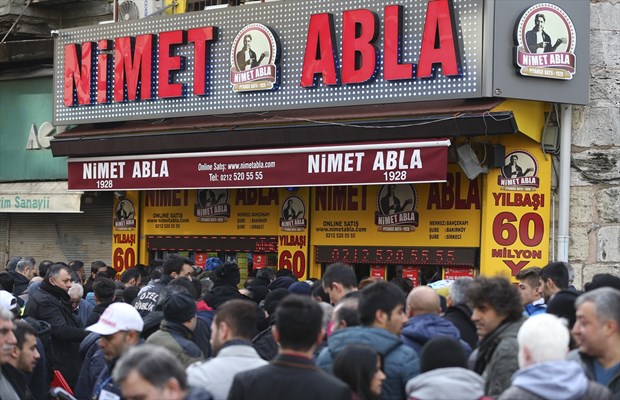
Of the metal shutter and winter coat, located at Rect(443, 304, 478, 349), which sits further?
the metal shutter

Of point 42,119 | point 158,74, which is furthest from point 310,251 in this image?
point 42,119

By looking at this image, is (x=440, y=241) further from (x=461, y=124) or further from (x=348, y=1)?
(x=348, y=1)

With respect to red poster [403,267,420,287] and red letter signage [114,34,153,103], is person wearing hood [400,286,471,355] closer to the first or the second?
red poster [403,267,420,287]

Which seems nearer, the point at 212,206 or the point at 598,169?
the point at 598,169

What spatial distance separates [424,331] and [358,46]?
9.07 metres

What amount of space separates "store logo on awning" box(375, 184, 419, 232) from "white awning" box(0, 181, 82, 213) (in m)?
Result: 6.24

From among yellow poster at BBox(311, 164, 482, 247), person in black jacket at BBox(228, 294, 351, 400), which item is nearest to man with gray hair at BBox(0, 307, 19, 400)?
person in black jacket at BBox(228, 294, 351, 400)

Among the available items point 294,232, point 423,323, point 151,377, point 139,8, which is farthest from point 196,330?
point 139,8

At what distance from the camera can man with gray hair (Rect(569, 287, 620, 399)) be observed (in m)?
6.31

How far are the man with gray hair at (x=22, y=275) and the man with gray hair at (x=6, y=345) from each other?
23.2 ft

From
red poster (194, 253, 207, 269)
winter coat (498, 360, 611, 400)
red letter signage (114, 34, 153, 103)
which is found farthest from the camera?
red poster (194, 253, 207, 269)

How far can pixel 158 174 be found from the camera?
17953 millimetres

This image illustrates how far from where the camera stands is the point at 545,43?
14.9 metres

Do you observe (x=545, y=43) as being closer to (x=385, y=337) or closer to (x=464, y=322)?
(x=464, y=322)
